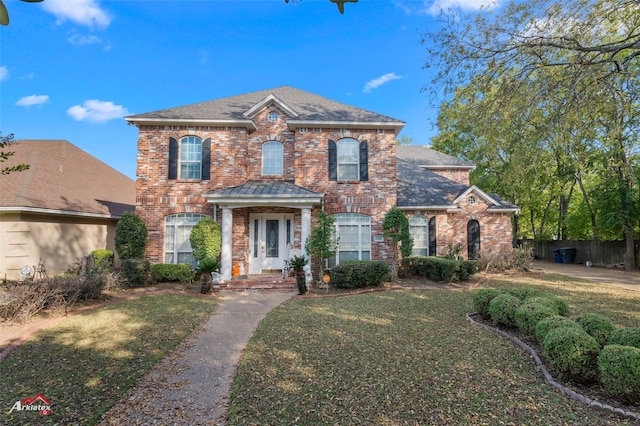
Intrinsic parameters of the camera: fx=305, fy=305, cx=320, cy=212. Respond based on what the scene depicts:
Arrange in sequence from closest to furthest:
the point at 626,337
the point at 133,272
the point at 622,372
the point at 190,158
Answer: the point at 622,372 < the point at 626,337 < the point at 133,272 < the point at 190,158

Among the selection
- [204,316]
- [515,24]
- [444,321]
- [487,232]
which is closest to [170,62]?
[204,316]

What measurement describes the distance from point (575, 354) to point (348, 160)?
9.91m

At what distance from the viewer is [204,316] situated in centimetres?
744

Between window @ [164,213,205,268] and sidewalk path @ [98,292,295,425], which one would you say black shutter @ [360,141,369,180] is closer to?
window @ [164,213,205,268]

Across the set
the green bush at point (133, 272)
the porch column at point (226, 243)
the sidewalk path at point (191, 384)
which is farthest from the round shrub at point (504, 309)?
the green bush at point (133, 272)

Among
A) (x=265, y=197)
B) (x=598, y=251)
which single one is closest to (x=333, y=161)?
(x=265, y=197)

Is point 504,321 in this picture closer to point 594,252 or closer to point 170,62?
point 170,62

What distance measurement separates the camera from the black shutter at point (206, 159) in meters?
12.4

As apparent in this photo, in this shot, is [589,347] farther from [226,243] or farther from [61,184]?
[61,184]

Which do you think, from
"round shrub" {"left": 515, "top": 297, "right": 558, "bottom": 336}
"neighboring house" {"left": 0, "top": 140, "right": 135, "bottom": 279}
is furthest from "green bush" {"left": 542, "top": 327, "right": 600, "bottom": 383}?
"neighboring house" {"left": 0, "top": 140, "right": 135, "bottom": 279}

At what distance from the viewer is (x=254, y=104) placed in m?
13.5

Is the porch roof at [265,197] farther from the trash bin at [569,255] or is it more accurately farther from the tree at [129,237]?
the trash bin at [569,255]

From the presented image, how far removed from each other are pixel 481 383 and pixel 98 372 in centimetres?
537

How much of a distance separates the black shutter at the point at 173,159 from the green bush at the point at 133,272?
355 centimetres
